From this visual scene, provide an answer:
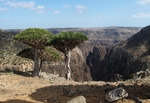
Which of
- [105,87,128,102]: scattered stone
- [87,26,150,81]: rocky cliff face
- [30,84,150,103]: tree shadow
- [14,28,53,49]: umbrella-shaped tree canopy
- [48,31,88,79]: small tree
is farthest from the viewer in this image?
[87,26,150,81]: rocky cliff face

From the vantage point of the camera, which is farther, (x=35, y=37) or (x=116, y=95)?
(x=35, y=37)

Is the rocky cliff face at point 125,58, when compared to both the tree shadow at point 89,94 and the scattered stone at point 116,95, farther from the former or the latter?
the scattered stone at point 116,95

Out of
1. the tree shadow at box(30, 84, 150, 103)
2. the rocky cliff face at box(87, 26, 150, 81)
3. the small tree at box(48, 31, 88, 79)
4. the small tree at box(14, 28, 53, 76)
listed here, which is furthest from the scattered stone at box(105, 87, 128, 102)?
the rocky cliff face at box(87, 26, 150, 81)

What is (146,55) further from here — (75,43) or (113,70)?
(75,43)

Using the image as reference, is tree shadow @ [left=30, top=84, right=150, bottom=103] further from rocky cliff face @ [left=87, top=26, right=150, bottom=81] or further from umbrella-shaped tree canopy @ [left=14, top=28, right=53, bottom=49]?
rocky cliff face @ [left=87, top=26, right=150, bottom=81]

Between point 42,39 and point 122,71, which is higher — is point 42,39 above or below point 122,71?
above

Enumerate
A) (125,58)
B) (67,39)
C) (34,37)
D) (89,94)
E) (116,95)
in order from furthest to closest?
(125,58)
(34,37)
(67,39)
(89,94)
(116,95)

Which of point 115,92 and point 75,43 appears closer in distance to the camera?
point 115,92

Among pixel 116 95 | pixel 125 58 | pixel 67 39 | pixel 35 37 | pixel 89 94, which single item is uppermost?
pixel 35 37

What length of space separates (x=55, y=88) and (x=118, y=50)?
405ft

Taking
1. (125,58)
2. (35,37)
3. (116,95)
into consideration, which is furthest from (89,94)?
(125,58)

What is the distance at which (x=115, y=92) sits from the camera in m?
12.2

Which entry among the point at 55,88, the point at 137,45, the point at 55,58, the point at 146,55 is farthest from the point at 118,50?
the point at 55,88

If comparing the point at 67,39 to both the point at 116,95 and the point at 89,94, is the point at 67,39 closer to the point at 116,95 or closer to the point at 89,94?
the point at 89,94
